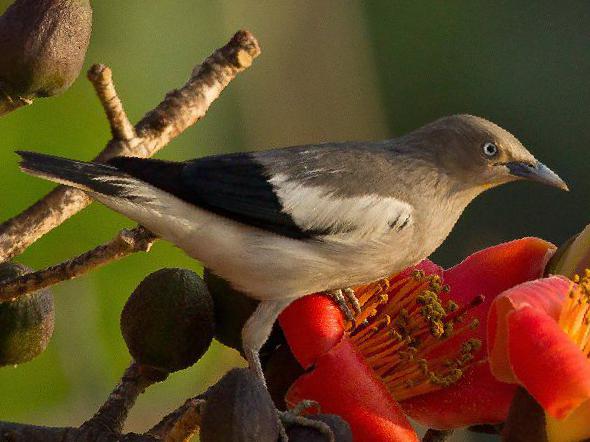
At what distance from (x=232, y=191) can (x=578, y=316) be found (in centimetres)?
64

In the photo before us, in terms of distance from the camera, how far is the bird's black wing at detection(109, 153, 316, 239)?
1.67 metres

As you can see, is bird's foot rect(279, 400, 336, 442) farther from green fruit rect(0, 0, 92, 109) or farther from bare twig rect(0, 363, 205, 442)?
green fruit rect(0, 0, 92, 109)

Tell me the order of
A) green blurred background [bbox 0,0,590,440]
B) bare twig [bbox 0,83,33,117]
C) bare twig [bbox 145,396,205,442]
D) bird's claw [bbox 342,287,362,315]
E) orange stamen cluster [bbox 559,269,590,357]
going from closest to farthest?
bare twig [bbox 145,396,205,442] < orange stamen cluster [bbox 559,269,590,357] < bare twig [bbox 0,83,33,117] < bird's claw [bbox 342,287,362,315] < green blurred background [bbox 0,0,590,440]

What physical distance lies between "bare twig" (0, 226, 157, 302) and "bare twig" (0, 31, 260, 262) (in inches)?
6.8

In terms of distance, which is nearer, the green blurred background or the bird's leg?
the bird's leg

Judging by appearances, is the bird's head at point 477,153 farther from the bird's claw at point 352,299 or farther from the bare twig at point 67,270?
the bare twig at point 67,270

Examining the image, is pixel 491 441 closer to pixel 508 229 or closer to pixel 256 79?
pixel 508 229

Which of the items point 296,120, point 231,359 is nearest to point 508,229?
point 296,120

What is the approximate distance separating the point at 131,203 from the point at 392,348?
1.45ft

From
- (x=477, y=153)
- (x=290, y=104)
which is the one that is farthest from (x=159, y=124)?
(x=290, y=104)

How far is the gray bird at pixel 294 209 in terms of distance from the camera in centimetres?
162

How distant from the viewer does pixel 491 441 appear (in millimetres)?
3506

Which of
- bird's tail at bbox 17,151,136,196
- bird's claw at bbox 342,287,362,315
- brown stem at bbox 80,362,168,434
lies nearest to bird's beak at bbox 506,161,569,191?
bird's claw at bbox 342,287,362,315

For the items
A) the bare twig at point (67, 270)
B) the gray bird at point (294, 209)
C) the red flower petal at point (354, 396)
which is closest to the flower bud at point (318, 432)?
the red flower petal at point (354, 396)
